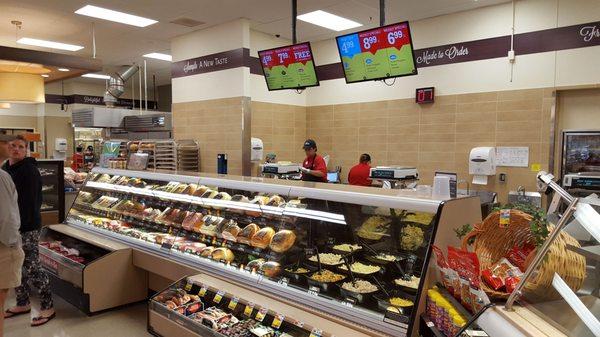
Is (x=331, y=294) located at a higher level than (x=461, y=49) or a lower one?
lower

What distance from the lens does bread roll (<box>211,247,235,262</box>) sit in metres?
3.51

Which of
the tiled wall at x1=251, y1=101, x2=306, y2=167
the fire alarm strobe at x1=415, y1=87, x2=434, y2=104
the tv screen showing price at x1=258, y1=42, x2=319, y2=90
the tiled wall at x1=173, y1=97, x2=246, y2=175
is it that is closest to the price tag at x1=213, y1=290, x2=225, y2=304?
the tv screen showing price at x1=258, y1=42, x2=319, y2=90

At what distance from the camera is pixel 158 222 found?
4383 millimetres

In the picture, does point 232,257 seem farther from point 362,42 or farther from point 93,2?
point 93,2

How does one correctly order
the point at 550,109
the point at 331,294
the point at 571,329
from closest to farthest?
the point at 571,329
the point at 331,294
the point at 550,109

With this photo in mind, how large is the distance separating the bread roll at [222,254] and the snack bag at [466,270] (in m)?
1.94

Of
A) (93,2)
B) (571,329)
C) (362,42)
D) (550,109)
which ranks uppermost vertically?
(93,2)

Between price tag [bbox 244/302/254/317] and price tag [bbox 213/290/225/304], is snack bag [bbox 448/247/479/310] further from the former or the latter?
price tag [bbox 213/290/225/304]

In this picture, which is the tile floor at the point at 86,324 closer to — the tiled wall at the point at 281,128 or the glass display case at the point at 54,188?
the glass display case at the point at 54,188

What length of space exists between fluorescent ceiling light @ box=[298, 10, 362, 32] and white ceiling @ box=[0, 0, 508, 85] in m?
0.17

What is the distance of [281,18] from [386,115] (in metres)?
2.35

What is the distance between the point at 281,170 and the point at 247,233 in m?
2.95

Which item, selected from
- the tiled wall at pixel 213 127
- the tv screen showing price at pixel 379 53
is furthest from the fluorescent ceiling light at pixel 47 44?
the tv screen showing price at pixel 379 53

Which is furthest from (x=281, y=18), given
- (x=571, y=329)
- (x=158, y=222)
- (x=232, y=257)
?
(x=571, y=329)
